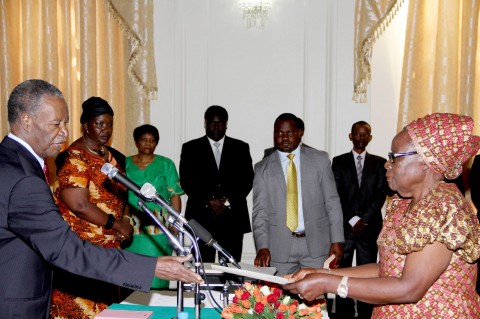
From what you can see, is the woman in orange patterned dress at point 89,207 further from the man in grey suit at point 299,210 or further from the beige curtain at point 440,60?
the beige curtain at point 440,60

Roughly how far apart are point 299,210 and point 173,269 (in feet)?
8.65

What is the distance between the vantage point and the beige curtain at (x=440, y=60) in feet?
20.9

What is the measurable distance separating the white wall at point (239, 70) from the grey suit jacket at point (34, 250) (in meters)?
4.46

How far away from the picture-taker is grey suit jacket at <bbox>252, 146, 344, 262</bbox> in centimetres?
494

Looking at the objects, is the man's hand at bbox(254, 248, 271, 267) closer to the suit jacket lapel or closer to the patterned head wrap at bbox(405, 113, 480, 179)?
the suit jacket lapel

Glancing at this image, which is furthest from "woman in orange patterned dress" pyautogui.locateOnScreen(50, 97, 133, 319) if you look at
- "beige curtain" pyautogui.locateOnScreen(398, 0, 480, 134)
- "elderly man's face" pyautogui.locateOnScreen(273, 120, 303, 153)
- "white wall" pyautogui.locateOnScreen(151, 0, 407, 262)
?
"beige curtain" pyautogui.locateOnScreen(398, 0, 480, 134)

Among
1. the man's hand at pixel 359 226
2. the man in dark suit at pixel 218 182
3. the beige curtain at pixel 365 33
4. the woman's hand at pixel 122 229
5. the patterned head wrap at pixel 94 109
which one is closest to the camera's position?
→ the woman's hand at pixel 122 229

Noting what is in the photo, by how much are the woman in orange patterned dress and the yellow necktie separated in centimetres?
143

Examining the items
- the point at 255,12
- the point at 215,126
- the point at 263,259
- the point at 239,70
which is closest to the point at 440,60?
the point at 255,12

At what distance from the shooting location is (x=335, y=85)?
678 centimetres

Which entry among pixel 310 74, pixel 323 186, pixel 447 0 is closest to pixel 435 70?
pixel 447 0

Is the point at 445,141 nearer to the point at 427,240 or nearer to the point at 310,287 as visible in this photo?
the point at 427,240

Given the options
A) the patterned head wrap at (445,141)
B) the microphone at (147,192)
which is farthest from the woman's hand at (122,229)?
the patterned head wrap at (445,141)

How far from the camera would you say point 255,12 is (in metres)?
6.93
